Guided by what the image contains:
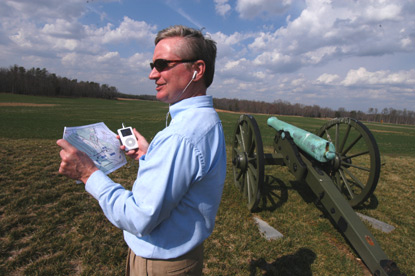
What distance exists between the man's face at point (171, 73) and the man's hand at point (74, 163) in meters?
0.49

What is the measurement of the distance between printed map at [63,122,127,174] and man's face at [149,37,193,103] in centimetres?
56

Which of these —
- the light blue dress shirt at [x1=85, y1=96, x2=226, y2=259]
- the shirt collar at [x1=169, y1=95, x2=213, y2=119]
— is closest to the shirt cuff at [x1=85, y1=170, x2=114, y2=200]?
the light blue dress shirt at [x1=85, y1=96, x2=226, y2=259]

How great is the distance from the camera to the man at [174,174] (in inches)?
37.1

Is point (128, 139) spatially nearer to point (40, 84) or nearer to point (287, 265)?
point (287, 265)

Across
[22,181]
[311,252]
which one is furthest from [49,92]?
[311,252]

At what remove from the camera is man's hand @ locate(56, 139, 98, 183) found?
3.55 ft

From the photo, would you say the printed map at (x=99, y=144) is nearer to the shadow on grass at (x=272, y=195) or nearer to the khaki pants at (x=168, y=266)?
the khaki pants at (x=168, y=266)

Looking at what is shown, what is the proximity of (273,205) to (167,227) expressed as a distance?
417 centimetres

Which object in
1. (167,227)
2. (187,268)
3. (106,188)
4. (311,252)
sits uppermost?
(106,188)

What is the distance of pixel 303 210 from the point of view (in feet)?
15.5

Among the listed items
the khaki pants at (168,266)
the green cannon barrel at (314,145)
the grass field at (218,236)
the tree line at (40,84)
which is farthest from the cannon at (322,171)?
the tree line at (40,84)

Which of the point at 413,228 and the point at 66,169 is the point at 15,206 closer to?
the point at 66,169

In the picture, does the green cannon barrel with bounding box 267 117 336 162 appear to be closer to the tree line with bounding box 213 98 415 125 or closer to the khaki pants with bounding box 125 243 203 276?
the khaki pants with bounding box 125 243 203 276

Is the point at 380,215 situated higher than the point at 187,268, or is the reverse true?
the point at 187,268
